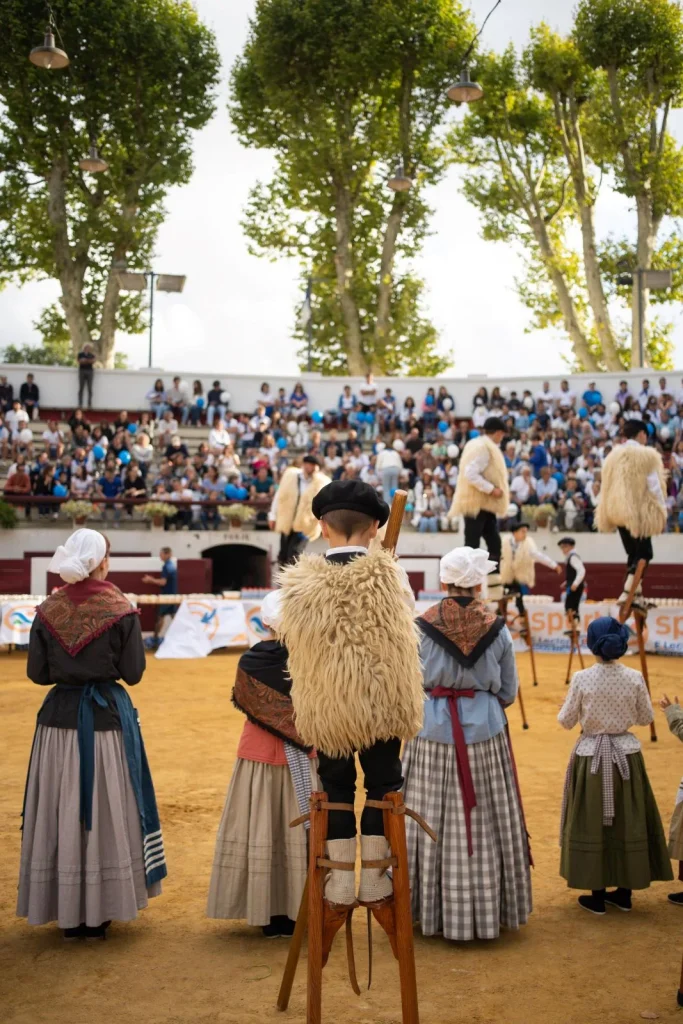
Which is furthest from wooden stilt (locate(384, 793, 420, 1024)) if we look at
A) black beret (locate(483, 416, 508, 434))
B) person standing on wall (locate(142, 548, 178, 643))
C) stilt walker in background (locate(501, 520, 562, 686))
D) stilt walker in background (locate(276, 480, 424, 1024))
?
person standing on wall (locate(142, 548, 178, 643))

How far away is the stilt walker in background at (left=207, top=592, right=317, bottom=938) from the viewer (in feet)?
15.8

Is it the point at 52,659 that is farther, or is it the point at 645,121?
the point at 645,121

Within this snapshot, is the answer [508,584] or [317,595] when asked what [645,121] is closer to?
[508,584]

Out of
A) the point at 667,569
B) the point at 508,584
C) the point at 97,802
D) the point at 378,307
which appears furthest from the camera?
the point at 378,307

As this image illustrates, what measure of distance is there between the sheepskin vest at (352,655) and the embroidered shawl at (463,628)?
1282 mm

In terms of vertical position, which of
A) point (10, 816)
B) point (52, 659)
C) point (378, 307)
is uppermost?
point (378, 307)

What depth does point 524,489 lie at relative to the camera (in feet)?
73.1

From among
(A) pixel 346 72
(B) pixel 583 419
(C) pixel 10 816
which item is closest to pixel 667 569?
(B) pixel 583 419

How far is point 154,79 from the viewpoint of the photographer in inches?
1305

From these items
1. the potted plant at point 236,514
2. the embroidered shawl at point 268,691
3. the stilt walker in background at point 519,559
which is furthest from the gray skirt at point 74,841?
the potted plant at point 236,514

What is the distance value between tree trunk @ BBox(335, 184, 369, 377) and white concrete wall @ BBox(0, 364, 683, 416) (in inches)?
177

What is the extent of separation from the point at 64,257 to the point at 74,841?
1227 inches

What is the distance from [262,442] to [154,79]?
1526 cm

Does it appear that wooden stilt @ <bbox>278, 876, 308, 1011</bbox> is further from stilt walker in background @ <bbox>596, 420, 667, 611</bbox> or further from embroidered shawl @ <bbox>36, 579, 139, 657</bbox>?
stilt walker in background @ <bbox>596, 420, 667, 611</bbox>
